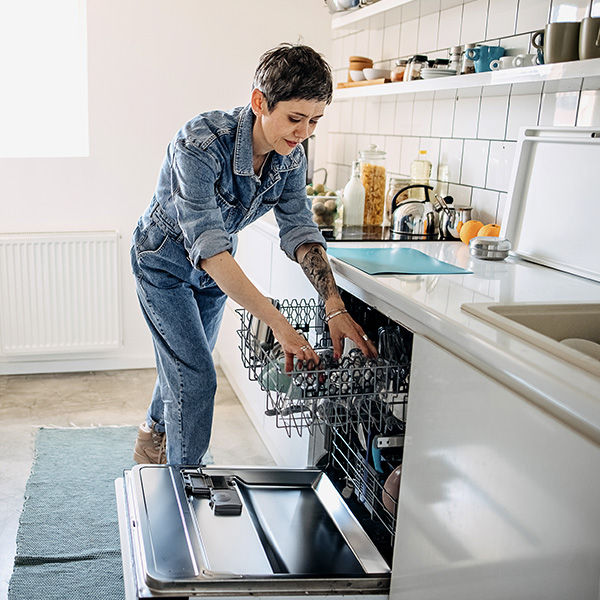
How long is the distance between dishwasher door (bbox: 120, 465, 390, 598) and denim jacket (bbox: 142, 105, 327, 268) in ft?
1.66

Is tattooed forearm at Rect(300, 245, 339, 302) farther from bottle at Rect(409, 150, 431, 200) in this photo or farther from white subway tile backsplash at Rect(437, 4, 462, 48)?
white subway tile backsplash at Rect(437, 4, 462, 48)

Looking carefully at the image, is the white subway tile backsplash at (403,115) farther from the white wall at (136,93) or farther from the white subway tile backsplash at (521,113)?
the white wall at (136,93)

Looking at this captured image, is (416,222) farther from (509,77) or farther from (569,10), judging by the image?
(569,10)

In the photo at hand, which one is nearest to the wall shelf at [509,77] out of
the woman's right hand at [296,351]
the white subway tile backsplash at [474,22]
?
the white subway tile backsplash at [474,22]

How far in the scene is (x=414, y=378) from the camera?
134cm

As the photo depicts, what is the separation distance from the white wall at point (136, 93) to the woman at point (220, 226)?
1526 mm

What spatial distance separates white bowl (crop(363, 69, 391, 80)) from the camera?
2.67 metres

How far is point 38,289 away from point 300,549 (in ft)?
7.45

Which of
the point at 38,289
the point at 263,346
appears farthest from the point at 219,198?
the point at 38,289

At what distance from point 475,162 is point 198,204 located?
1053 mm

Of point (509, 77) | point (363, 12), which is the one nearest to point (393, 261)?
point (509, 77)

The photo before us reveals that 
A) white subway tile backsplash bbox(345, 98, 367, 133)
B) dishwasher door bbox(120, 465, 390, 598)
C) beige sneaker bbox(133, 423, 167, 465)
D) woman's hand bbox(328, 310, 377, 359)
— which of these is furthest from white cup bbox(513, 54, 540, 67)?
beige sneaker bbox(133, 423, 167, 465)

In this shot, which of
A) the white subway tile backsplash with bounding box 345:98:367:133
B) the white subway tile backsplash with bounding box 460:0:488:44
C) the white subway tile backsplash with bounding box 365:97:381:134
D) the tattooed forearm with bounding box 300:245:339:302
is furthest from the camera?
the white subway tile backsplash with bounding box 345:98:367:133

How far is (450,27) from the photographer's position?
94.7 inches
